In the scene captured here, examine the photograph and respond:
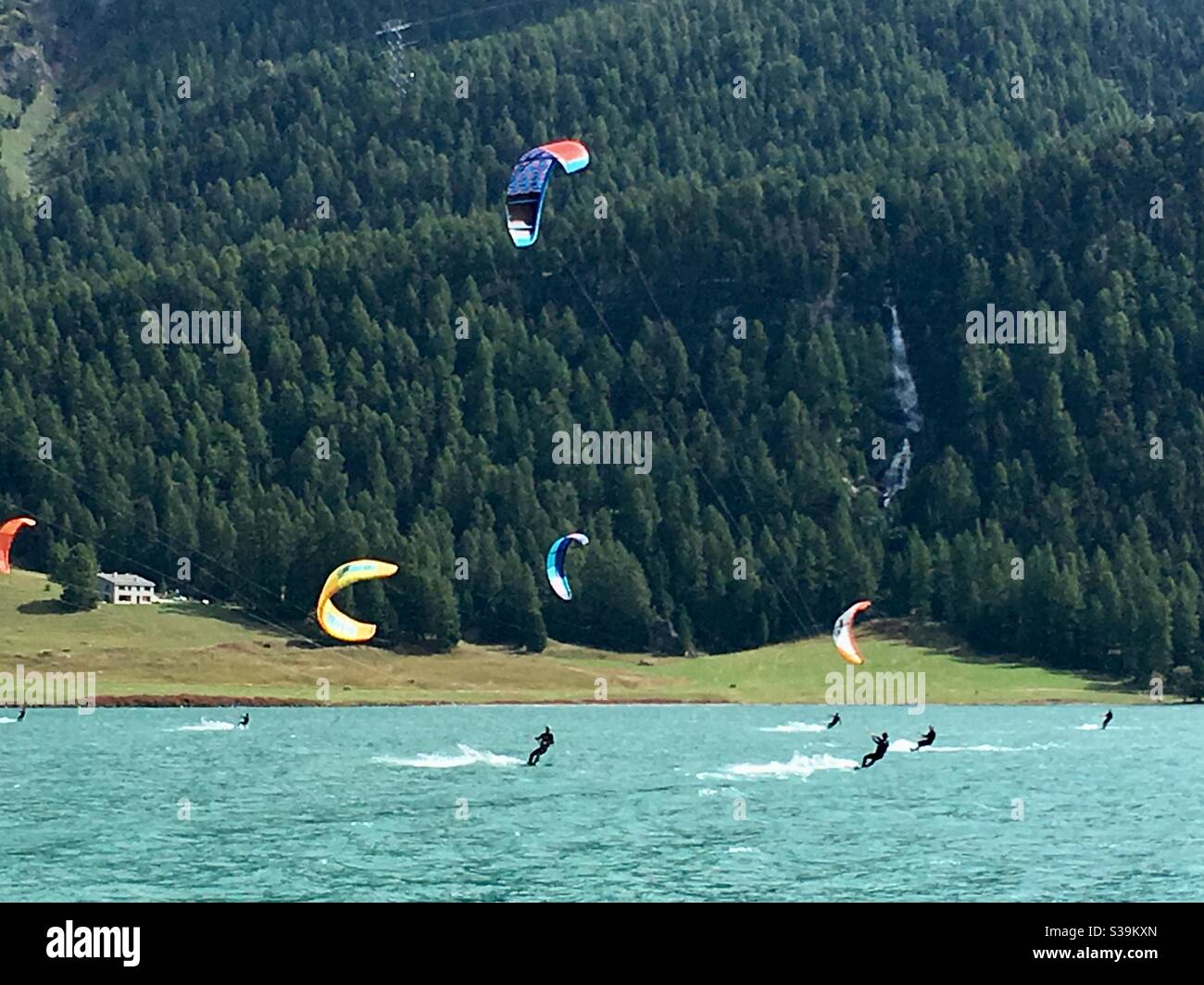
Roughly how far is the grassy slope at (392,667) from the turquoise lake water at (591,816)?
31.8 metres

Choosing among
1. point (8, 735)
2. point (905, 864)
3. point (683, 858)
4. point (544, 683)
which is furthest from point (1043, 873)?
point (544, 683)

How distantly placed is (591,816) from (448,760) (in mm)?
22609

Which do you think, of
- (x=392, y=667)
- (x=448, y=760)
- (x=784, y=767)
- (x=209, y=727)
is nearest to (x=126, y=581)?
(x=392, y=667)

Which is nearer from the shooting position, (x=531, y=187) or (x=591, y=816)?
(x=591, y=816)

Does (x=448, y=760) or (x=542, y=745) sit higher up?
(x=542, y=745)

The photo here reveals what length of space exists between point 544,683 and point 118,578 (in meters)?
36.6

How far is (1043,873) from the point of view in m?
57.2

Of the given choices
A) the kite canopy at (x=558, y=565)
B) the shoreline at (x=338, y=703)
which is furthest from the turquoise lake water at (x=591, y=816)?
the shoreline at (x=338, y=703)

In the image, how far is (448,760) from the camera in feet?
301

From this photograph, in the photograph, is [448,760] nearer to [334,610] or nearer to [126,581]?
[334,610]

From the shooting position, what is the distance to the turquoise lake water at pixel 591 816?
55219 millimetres

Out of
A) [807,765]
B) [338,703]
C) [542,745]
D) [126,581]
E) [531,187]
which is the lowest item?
[338,703]

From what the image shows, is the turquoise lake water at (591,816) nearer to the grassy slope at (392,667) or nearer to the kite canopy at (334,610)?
the kite canopy at (334,610)
